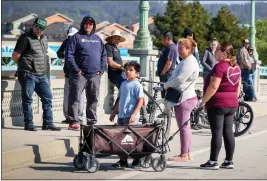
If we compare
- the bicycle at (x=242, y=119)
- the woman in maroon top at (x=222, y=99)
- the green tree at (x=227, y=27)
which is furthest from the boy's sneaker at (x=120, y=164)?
the green tree at (x=227, y=27)

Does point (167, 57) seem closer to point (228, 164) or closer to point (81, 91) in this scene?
point (81, 91)

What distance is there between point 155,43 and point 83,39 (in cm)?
7831

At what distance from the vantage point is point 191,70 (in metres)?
11.0

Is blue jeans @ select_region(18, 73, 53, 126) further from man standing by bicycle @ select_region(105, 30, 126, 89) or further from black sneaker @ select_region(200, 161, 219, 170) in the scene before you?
black sneaker @ select_region(200, 161, 219, 170)

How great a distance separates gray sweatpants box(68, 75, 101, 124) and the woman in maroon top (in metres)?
3.32

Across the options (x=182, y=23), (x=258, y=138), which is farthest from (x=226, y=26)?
(x=258, y=138)

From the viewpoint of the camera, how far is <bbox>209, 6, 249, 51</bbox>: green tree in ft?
301

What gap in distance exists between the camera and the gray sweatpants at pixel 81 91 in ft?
44.0

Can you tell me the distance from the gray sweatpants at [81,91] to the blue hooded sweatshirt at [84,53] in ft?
0.37

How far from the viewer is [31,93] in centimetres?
1338

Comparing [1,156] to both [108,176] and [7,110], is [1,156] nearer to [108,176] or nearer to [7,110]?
[108,176]

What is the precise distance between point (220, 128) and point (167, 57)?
5.32m

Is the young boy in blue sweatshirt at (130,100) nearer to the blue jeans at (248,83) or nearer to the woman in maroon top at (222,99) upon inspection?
the woman in maroon top at (222,99)

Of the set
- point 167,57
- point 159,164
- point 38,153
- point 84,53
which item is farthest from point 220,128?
point 167,57
